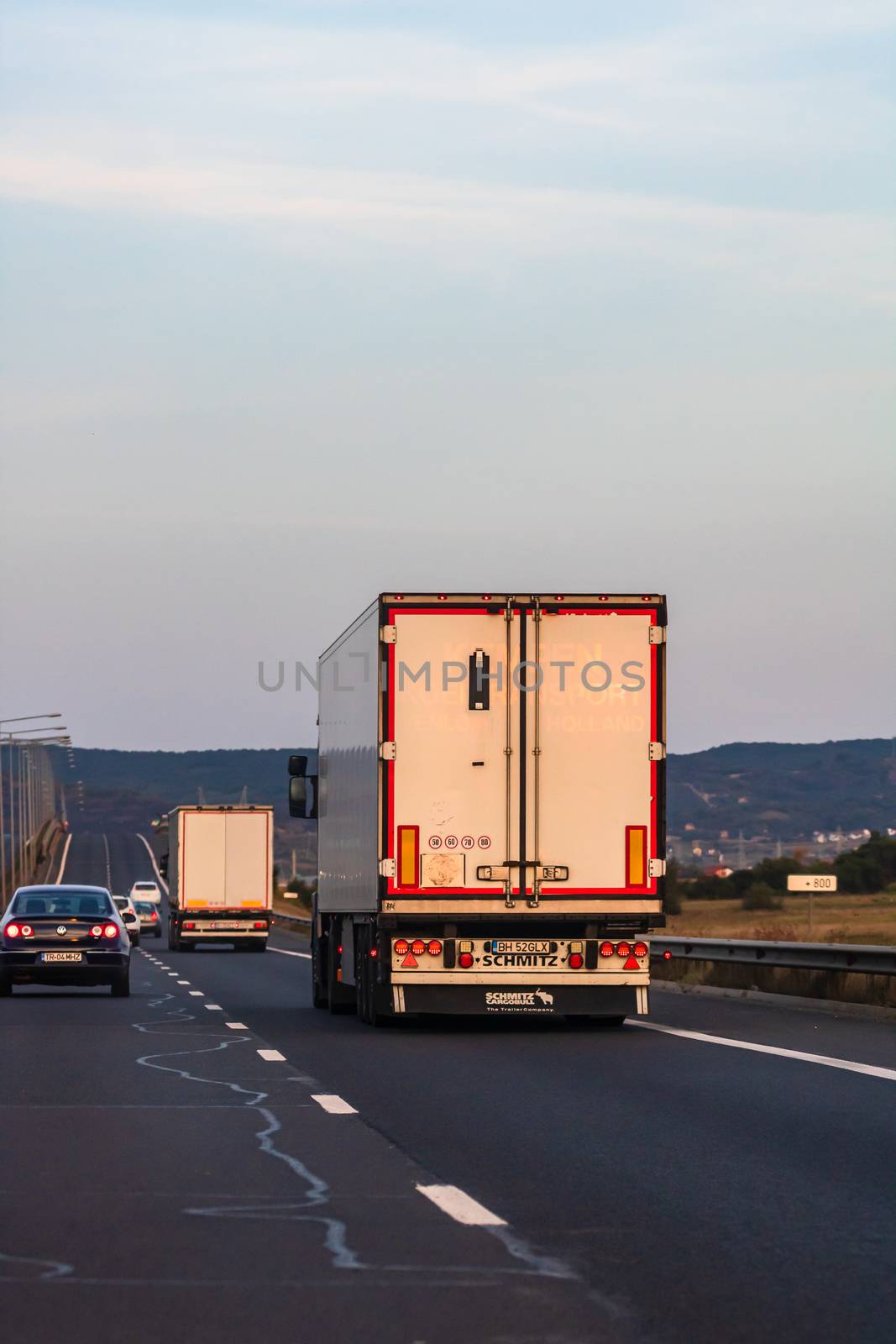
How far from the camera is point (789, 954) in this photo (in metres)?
24.6

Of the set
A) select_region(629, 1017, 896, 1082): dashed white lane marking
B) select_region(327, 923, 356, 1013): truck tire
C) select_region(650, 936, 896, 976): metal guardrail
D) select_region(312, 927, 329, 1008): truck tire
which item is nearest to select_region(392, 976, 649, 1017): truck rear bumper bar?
select_region(629, 1017, 896, 1082): dashed white lane marking

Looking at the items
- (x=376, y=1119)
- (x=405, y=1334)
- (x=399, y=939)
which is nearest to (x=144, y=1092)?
(x=376, y=1119)

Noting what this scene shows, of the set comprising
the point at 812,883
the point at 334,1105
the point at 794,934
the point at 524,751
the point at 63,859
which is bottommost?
the point at 63,859

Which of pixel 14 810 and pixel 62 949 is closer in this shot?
pixel 62 949

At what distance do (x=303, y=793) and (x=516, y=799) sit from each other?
671 centimetres

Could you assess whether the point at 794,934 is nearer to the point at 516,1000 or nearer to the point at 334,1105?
the point at 516,1000

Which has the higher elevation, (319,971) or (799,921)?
(319,971)

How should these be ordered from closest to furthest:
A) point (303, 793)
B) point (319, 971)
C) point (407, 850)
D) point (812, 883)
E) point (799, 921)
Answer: point (407, 850) < point (319, 971) < point (303, 793) < point (812, 883) < point (799, 921)

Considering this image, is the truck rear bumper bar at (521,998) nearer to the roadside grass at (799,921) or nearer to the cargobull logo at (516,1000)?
the cargobull logo at (516,1000)

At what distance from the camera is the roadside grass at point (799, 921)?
4671cm

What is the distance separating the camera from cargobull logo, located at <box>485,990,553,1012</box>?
63.5 ft

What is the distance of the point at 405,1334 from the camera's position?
253 inches

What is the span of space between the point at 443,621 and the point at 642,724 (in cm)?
204

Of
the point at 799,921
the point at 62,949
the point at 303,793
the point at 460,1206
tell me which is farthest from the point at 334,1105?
the point at 799,921
